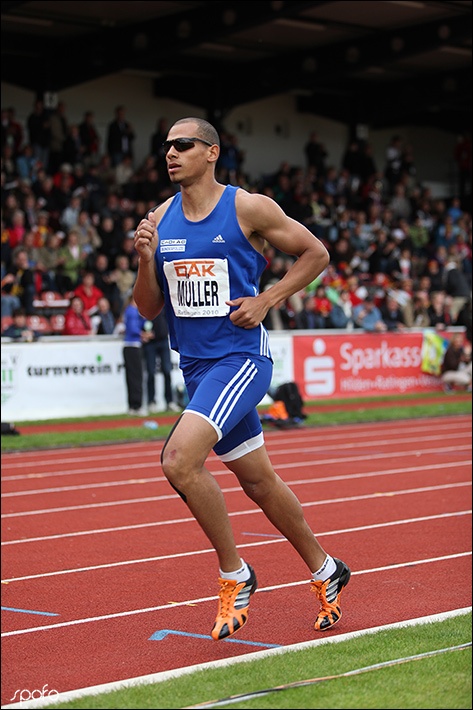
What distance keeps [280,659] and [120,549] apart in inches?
142

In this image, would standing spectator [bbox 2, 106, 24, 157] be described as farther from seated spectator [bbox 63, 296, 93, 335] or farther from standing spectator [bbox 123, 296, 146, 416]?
standing spectator [bbox 123, 296, 146, 416]

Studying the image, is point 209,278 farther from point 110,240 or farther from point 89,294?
point 110,240

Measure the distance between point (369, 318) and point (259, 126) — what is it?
12.8 meters

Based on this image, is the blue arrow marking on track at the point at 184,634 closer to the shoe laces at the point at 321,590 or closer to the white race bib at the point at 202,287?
the shoe laces at the point at 321,590

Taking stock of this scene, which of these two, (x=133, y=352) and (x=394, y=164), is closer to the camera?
(x=133, y=352)

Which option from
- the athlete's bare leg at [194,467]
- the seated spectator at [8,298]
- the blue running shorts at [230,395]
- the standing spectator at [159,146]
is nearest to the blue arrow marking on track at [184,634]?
the athlete's bare leg at [194,467]

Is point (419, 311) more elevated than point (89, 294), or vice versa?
point (89, 294)

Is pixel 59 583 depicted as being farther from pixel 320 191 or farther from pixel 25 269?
pixel 320 191

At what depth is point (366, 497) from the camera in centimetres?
1074

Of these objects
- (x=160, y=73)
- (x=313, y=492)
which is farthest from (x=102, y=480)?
(x=160, y=73)

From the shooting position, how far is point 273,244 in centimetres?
540

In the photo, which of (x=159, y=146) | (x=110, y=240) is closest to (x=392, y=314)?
(x=110, y=240)

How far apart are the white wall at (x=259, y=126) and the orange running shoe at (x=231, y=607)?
24.4 m

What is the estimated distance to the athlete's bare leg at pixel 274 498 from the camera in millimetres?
5465
